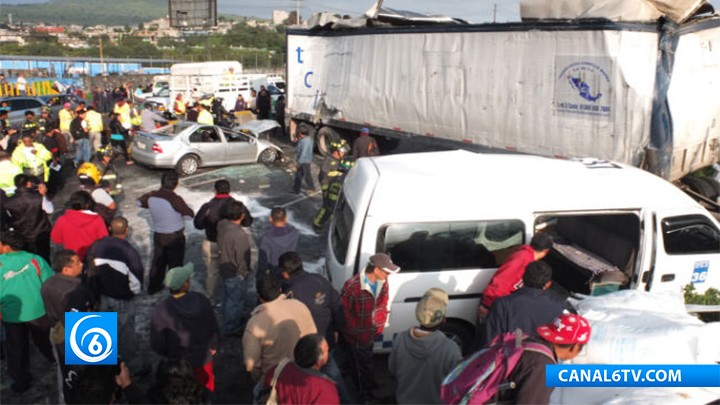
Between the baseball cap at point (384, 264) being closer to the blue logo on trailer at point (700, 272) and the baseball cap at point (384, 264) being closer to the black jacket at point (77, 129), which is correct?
the blue logo on trailer at point (700, 272)

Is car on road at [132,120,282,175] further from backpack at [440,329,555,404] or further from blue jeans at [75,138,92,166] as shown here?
backpack at [440,329,555,404]

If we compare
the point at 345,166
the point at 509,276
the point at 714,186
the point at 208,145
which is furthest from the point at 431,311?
the point at 208,145

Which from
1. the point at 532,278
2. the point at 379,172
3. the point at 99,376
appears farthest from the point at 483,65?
the point at 99,376

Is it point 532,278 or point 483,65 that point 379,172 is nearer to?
point 532,278

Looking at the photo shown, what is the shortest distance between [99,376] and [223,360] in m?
3.11

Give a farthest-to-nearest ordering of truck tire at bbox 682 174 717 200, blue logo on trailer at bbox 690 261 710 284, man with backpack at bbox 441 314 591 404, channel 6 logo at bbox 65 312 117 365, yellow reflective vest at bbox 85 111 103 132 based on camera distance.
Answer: yellow reflective vest at bbox 85 111 103 132 < truck tire at bbox 682 174 717 200 < blue logo on trailer at bbox 690 261 710 284 < channel 6 logo at bbox 65 312 117 365 < man with backpack at bbox 441 314 591 404

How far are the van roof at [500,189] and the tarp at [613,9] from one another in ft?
14.2

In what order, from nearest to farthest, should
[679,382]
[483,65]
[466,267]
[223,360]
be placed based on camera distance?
[679,382] < [466,267] < [223,360] < [483,65]

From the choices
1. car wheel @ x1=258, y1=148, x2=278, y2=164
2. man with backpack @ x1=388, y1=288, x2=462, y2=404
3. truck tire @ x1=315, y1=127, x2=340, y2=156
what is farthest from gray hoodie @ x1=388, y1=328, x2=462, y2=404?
truck tire @ x1=315, y1=127, x2=340, y2=156

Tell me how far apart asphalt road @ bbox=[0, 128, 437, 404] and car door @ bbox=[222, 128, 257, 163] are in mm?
247

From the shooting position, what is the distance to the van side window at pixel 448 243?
19.8 feet

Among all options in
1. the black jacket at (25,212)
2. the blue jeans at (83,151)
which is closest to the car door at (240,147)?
the blue jeans at (83,151)

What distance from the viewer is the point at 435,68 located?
1372cm

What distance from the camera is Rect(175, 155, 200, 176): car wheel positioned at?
14781mm
